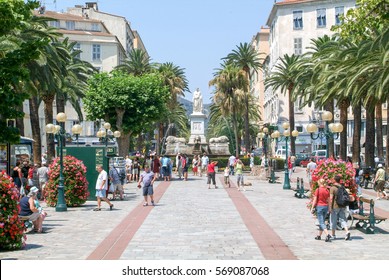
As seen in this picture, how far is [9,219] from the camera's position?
13359 millimetres

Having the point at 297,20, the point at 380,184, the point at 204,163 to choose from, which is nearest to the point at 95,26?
the point at 297,20

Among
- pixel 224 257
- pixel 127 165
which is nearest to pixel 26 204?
pixel 224 257

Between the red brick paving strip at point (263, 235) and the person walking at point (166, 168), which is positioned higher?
the person walking at point (166, 168)

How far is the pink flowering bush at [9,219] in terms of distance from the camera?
43.5 feet

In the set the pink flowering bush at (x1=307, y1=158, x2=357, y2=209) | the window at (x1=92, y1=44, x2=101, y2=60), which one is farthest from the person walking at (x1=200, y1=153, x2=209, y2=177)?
the window at (x1=92, y1=44, x2=101, y2=60)

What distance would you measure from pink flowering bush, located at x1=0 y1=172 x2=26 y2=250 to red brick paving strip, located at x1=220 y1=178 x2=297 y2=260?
190 inches

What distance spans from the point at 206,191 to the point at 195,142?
94.8ft

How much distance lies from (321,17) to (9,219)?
74571 mm

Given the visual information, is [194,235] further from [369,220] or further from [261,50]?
[261,50]

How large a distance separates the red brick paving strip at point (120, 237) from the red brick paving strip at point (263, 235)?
2804mm

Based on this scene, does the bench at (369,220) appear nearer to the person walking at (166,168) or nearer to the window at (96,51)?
the person walking at (166,168)

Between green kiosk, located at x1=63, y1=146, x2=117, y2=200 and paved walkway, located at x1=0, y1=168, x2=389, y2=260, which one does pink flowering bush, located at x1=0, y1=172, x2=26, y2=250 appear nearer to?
paved walkway, located at x1=0, y1=168, x2=389, y2=260

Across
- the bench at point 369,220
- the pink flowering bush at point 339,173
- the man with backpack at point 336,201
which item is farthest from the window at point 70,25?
the man with backpack at point 336,201

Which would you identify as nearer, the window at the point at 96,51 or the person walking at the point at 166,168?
the person walking at the point at 166,168
